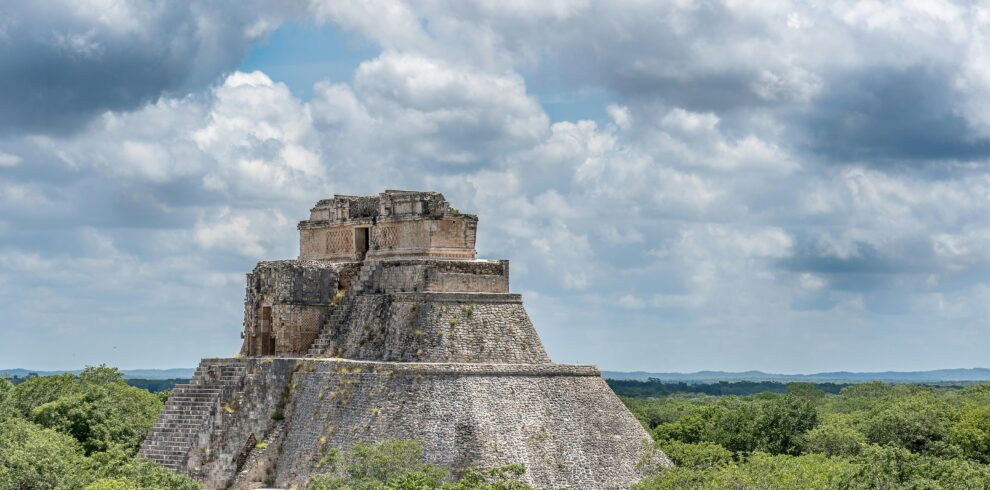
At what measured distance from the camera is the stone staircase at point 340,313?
45625mm

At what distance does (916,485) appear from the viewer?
37.0 metres

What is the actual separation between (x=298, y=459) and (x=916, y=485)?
1820 cm

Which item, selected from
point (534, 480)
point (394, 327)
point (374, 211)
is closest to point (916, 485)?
point (534, 480)

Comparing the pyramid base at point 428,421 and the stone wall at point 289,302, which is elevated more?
the stone wall at point 289,302

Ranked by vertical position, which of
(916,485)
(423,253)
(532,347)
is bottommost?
(916,485)

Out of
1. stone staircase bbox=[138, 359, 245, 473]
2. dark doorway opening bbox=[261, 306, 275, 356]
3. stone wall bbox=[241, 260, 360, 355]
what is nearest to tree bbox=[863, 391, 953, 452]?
stone wall bbox=[241, 260, 360, 355]

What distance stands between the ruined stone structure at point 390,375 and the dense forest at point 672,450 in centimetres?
138

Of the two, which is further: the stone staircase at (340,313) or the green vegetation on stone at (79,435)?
the stone staircase at (340,313)

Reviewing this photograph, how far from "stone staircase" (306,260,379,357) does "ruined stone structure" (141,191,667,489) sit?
0.05 meters

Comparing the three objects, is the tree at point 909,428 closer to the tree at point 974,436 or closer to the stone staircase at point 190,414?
the tree at point 974,436

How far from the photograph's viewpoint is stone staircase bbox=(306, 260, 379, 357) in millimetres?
45625

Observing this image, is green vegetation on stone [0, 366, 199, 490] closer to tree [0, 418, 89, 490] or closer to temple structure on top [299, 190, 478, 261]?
tree [0, 418, 89, 490]

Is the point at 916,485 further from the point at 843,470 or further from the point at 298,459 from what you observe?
the point at 298,459

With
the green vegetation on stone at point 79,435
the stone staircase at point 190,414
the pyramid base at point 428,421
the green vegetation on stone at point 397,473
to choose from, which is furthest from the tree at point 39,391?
the green vegetation on stone at point 397,473
